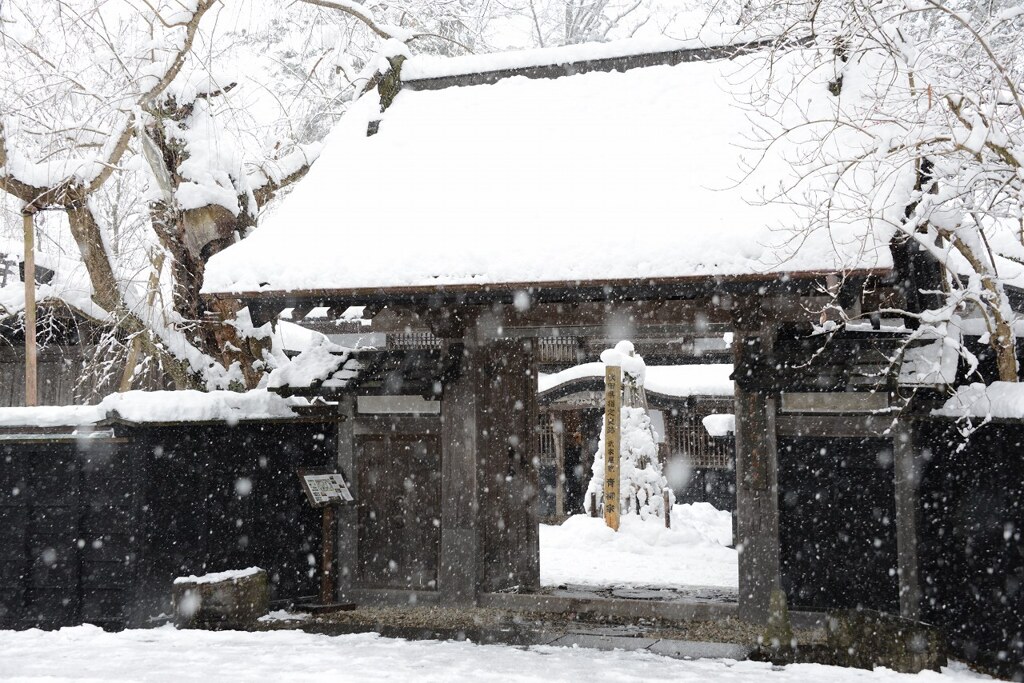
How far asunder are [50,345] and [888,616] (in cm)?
1244

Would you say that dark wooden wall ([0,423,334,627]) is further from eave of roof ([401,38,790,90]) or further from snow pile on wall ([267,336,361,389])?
eave of roof ([401,38,790,90])

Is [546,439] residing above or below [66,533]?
above

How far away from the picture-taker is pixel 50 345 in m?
14.1

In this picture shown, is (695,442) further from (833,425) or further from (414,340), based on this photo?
(833,425)

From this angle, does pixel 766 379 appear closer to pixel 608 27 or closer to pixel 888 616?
pixel 888 616

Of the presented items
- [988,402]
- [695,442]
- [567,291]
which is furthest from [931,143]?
[695,442]

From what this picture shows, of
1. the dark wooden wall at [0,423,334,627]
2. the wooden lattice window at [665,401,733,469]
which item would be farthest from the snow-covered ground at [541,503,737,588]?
the dark wooden wall at [0,423,334,627]

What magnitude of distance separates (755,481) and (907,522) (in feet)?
4.19

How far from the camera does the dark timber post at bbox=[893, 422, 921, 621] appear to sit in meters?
7.70

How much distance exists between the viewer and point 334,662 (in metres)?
6.76

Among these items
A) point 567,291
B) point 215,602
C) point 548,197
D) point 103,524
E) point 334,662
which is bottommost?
point 334,662

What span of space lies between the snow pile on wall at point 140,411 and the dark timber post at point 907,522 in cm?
608

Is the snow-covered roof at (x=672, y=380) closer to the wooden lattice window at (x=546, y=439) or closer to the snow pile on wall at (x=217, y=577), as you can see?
the wooden lattice window at (x=546, y=439)

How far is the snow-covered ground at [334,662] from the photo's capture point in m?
6.24
